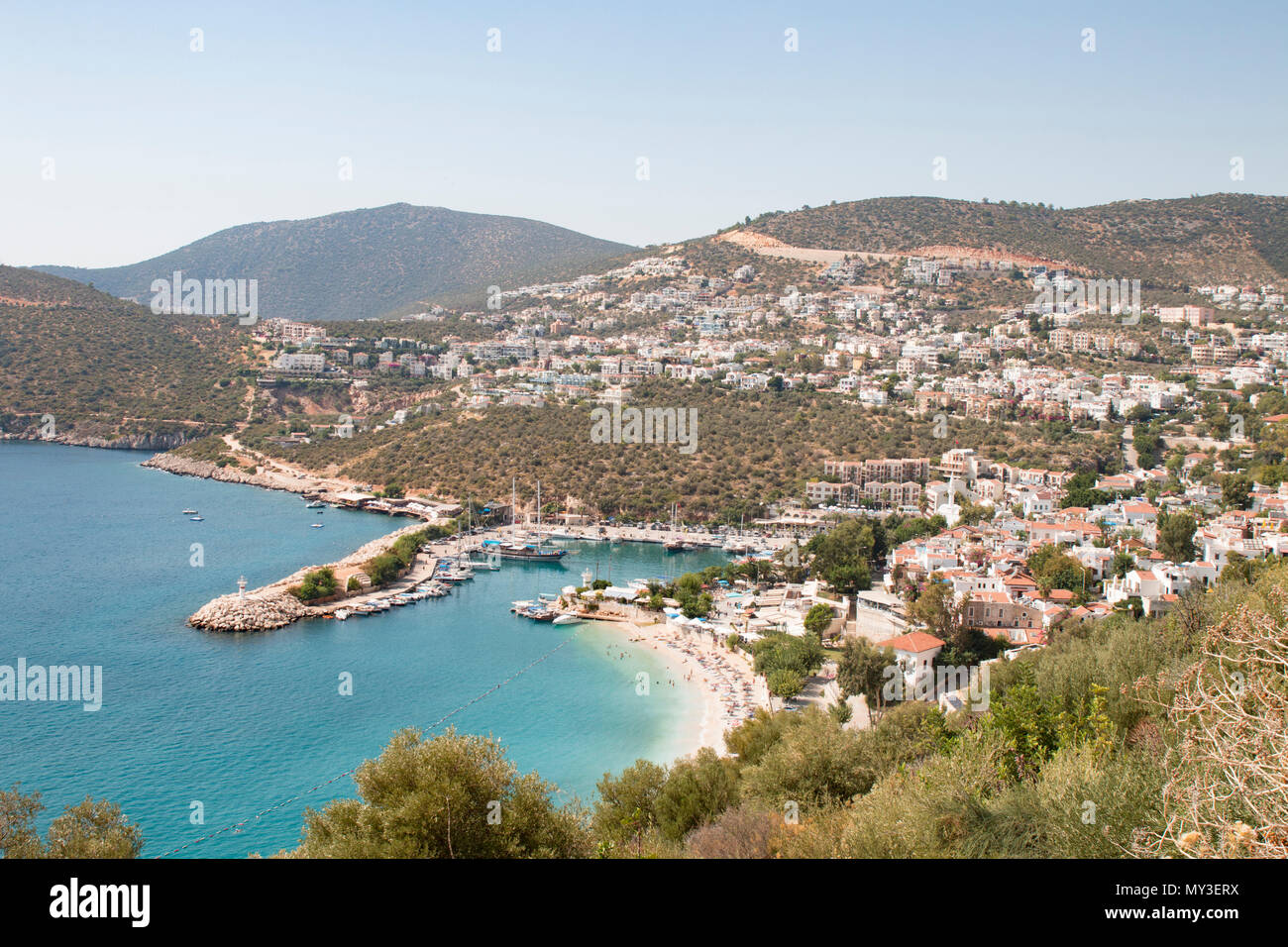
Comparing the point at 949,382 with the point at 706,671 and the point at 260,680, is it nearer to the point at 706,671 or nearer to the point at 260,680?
the point at 706,671

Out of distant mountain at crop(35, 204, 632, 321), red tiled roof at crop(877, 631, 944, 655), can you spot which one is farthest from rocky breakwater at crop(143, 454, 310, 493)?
distant mountain at crop(35, 204, 632, 321)

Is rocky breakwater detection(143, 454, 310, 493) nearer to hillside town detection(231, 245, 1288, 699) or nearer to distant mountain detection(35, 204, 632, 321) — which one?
hillside town detection(231, 245, 1288, 699)

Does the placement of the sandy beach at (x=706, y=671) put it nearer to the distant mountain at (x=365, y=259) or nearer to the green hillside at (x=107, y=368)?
the green hillside at (x=107, y=368)

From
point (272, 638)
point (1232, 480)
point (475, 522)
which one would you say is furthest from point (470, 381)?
point (1232, 480)

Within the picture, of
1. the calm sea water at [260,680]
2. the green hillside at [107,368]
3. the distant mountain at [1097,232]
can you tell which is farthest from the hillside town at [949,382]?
the calm sea water at [260,680]
